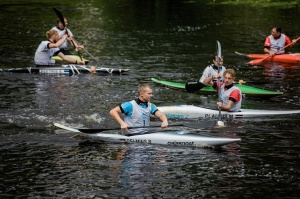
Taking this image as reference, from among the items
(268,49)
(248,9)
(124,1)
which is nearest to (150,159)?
(268,49)

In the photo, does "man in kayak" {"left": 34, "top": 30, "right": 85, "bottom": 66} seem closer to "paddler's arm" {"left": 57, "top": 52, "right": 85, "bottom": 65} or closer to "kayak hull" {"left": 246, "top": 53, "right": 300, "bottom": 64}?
"paddler's arm" {"left": 57, "top": 52, "right": 85, "bottom": 65}

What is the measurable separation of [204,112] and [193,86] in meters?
2.48

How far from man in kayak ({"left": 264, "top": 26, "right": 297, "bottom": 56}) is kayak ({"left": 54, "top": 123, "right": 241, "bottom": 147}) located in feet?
43.1

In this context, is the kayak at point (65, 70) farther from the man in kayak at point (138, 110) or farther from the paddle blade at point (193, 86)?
the man in kayak at point (138, 110)

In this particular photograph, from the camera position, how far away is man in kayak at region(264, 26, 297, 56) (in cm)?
2791

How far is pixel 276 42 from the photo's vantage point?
28.2 meters

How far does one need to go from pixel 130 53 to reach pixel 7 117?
13.4m

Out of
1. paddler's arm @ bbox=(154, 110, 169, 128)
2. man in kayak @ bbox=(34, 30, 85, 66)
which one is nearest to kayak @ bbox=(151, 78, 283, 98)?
man in kayak @ bbox=(34, 30, 85, 66)

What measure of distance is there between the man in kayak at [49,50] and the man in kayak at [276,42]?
7.69 metres

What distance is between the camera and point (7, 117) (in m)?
18.5

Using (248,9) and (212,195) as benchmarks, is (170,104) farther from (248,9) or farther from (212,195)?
(248,9)

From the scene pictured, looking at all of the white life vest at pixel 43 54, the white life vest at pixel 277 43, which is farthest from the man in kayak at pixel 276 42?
the white life vest at pixel 43 54

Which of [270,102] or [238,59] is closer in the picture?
[270,102]

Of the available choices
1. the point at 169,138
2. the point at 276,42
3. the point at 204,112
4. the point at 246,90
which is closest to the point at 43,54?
the point at 246,90
